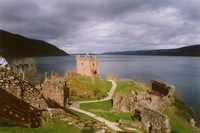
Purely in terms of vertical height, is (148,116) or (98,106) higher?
(148,116)

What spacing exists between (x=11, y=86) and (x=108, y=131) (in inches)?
205

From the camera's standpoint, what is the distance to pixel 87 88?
60.1m

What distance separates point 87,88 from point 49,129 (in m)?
46.6

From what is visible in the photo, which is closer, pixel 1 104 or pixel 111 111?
pixel 1 104

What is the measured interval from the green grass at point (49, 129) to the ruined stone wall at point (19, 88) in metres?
1.87

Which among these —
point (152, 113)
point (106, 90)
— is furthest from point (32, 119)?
point (106, 90)

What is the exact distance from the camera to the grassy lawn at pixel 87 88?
56.2m

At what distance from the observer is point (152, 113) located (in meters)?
35.0

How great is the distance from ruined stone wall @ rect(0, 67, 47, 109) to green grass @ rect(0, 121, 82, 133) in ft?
6.14

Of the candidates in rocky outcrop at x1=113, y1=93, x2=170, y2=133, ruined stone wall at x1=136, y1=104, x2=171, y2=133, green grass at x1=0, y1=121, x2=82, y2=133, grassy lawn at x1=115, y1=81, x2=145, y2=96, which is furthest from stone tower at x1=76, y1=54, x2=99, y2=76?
green grass at x1=0, y1=121, x2=82, y2=133

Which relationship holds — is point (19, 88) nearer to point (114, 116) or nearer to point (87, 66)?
point (114, 116)

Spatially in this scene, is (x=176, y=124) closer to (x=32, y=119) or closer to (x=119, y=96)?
(x=119, y=96)

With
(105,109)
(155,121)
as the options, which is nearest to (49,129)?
(155,121)

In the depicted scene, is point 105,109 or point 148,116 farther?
point 105,109
